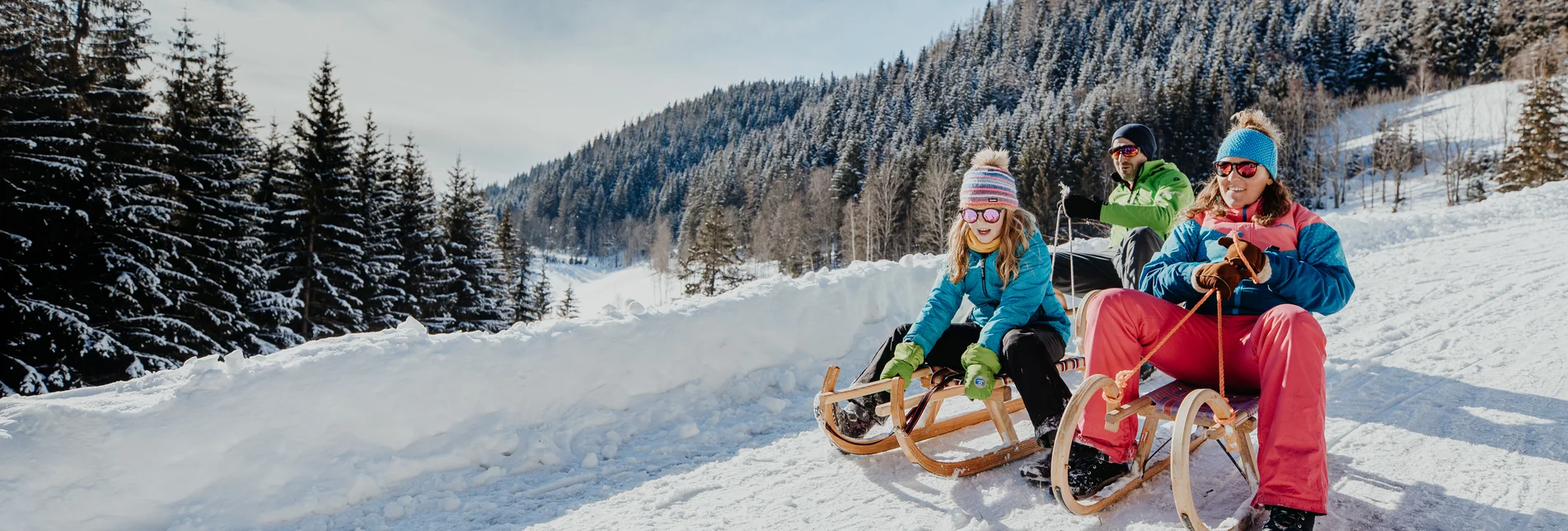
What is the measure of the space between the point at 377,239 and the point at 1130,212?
21.9 m

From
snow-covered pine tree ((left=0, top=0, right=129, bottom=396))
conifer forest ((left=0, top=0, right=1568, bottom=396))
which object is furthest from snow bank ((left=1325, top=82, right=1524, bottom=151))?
snow-covered pine tree ((left=0, top=0, right=129, bottom=396))

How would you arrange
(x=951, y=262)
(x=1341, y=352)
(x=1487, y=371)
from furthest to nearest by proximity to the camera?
(x=1341, y=352), (x=1487, y=371), (x=951, y=262)

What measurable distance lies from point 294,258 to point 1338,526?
2168 centimetres

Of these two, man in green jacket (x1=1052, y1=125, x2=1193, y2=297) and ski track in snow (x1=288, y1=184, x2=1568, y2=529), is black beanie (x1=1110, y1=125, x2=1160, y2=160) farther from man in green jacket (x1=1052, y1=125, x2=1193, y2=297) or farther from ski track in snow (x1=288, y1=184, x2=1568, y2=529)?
ski track in snow (x1=288, y1=184, x2=1568, y2=529)

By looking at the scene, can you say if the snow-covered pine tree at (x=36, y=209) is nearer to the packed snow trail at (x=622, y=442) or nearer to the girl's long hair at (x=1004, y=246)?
the packed snow trail at (x=622, y=442)

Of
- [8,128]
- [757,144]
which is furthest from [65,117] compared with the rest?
[757,144]

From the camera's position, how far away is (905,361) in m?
3.21

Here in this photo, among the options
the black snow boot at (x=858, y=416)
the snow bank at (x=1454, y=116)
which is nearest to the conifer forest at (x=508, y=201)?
the snow bank at (x=1454, y=116)

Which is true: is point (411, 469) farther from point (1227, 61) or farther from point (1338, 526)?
point (1227, 61)

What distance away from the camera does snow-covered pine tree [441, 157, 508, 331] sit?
2433 cm

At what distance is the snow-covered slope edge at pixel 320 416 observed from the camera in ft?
10.1

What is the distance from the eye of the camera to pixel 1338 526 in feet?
7.77

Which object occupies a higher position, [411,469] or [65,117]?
[65,117]

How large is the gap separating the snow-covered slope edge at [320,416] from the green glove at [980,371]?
234 cm
